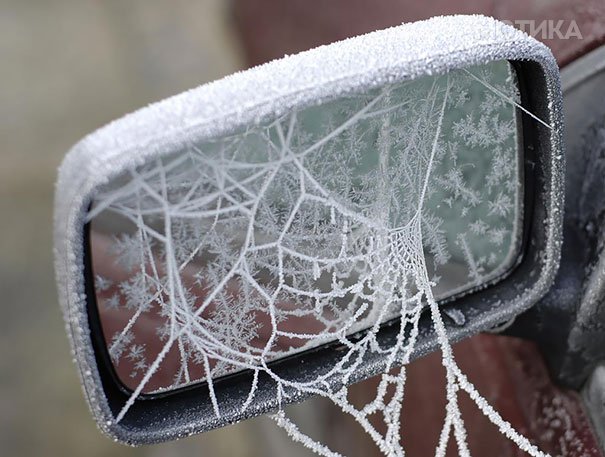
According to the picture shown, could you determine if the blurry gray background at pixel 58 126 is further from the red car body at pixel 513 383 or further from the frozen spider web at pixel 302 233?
the frozen spider web at pixel 302 233

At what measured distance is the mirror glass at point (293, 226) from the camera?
955 mm

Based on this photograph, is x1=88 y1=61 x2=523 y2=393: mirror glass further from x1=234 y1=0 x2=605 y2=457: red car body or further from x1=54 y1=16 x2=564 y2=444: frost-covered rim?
x1=234 y1=0 x2=605 y2=457: red car body

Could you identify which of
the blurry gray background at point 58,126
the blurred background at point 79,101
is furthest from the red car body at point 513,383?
the blurry gray background at point 58,126

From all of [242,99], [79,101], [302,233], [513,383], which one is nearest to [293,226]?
[302,233]

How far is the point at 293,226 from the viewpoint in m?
1.05

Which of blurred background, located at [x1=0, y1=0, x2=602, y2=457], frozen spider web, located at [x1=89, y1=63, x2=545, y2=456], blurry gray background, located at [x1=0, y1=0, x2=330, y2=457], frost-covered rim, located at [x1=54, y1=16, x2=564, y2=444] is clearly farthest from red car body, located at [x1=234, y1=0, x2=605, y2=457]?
blurry gray background, located at [x1=0, y1=0, x2=330, y2=457]

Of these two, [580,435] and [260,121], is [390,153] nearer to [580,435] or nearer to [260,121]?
[260,121]

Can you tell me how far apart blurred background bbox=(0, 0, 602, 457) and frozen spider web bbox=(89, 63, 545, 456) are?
447 mm

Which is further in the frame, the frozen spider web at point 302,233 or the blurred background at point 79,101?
the blurred background at point 79,101

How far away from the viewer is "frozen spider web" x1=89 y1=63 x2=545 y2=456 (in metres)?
0.96

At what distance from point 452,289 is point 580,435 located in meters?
0.37

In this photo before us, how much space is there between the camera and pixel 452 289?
131 cm

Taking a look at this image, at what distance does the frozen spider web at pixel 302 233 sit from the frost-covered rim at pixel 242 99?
0.13 ft

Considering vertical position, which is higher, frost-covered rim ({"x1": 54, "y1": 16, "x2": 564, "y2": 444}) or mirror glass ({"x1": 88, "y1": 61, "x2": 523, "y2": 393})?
frost-covered rim ({"x1": 54, "y1": 16, "x2": 564, "y2": 444})
